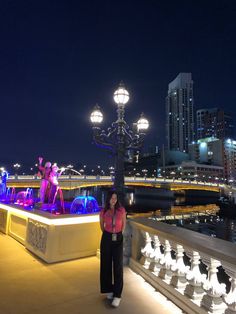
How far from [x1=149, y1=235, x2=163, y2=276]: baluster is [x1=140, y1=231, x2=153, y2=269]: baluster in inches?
3.5

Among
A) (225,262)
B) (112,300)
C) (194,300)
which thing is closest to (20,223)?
(112,300)

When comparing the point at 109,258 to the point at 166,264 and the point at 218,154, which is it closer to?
the point at 166,264

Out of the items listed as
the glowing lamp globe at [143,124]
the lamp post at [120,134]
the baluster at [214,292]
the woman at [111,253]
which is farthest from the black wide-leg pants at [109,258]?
the glowing lamp globe at [143,124]

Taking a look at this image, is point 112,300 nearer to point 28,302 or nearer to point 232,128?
point 28,302

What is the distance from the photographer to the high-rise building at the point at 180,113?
174 m

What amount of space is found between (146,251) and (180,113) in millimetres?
177299

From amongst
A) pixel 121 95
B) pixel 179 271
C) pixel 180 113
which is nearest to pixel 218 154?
pixel 180 113

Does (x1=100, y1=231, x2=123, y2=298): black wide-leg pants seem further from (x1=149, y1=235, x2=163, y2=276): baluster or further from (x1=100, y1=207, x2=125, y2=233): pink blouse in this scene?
(x1=149, y1=235, x2=163, y2=276): baluster

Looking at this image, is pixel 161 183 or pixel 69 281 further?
pixel 161 183

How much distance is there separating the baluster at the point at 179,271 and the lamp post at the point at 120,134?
3.93 meters

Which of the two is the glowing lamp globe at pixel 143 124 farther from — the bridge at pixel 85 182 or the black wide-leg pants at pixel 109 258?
the bridge at pixel 85 182

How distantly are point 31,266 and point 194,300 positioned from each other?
10.5 feet

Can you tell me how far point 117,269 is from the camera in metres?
3.87

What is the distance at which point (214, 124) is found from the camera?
173m
